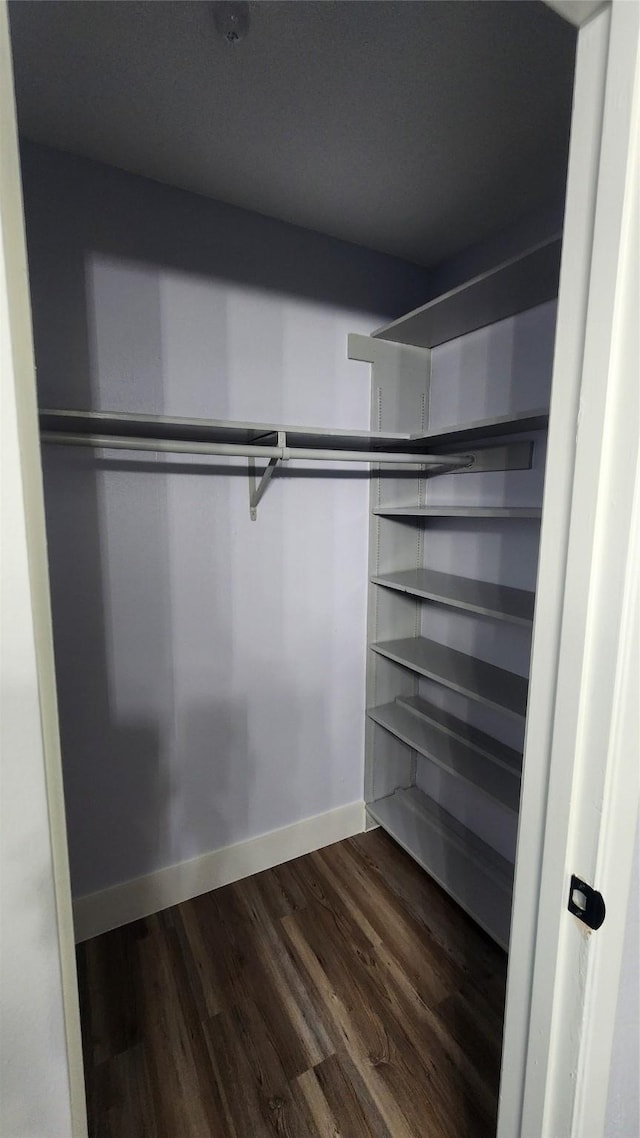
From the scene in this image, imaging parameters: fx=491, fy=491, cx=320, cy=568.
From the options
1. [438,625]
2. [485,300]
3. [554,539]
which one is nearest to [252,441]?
[485,300]

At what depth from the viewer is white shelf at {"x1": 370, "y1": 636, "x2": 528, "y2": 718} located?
152 centimetres

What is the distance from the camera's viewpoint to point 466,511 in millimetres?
1516

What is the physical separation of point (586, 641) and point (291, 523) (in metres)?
1.34

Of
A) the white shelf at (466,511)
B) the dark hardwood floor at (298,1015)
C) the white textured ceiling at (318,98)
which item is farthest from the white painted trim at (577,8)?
the dark hardwood floor at (298,1015)

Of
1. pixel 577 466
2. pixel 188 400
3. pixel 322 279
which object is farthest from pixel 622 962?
pixel 322 279

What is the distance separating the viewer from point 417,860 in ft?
6.11

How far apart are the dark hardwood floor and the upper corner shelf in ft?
6.79

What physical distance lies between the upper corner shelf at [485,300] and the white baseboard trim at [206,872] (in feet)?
6.38

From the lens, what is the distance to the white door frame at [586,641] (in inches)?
20.9

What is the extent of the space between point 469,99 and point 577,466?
112 cm

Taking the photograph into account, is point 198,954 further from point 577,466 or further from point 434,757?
point 577,466

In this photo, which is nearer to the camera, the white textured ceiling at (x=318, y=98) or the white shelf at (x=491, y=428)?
the white textured ceiling at (x=318, y=98)

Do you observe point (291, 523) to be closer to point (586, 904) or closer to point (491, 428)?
point (491, 428)

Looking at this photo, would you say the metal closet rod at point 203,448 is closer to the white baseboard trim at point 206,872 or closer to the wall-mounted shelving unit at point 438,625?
the wall-mounted shelving unit at point 438,625
